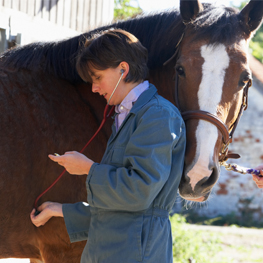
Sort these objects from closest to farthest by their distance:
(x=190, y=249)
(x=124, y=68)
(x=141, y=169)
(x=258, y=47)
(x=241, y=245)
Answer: (x=141, y=169) < (x=124, y=68) < (x=190, y=249) < (x=241, y=245) < (x=258, y=47)

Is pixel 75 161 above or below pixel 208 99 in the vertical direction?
below

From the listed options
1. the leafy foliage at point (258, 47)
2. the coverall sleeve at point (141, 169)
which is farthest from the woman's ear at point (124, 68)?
the leafy foliage at point (258, 47)

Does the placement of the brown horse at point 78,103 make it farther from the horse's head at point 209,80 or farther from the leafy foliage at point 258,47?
the leafy foliage at point 258,47

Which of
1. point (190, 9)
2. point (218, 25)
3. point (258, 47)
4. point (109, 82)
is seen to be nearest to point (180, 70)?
point (218, 25)

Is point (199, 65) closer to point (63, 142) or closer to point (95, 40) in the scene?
point (95, 40)

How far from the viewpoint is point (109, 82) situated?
184 centimetres

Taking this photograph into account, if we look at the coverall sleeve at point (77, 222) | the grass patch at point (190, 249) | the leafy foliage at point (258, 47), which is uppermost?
the coverall sleeve at point (77, 222)

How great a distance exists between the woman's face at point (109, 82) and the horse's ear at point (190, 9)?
2.86 feet

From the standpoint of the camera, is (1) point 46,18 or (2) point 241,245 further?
(2) point 241,245

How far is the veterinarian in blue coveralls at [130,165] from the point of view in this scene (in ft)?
5.16

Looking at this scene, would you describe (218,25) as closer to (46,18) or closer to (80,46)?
(80,46)

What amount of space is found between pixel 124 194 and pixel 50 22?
12.1 feet

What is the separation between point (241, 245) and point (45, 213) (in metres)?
5.81

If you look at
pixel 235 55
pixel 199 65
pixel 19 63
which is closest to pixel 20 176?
pixel 19 63
